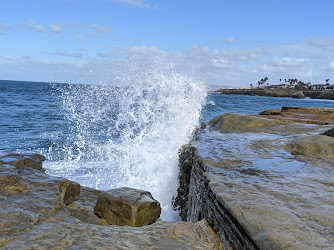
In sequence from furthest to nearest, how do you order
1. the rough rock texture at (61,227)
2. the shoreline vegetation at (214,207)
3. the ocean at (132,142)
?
the ocean at (132,142), the rough rock texture at (61,227), the shoreline vegetation at (214,207)

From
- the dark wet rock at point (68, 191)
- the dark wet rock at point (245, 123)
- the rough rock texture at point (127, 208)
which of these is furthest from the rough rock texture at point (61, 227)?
the dark wet rock at point (245, 123)

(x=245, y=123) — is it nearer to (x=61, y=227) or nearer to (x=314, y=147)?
(x=314, y=147)

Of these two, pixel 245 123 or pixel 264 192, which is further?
pixel 245 123

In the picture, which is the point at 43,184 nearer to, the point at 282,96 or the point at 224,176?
the point at 224,176

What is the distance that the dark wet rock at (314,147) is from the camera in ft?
13.6

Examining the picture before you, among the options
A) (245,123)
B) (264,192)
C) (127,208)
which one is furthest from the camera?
(245,123)

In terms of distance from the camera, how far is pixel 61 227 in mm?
2482

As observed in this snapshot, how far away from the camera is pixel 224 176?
10.5 ft

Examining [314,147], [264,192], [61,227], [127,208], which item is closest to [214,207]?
[264,192]

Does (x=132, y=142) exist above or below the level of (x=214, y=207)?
below

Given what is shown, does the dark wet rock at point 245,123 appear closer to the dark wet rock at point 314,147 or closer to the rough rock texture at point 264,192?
the rough rock texture at point 264,192

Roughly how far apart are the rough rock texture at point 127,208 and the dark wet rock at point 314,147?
7.80ft

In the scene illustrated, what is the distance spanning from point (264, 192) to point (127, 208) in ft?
4.68

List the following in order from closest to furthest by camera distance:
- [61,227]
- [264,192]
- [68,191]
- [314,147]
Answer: [61,227]
[264,192]
[68,191]
[314,147]
